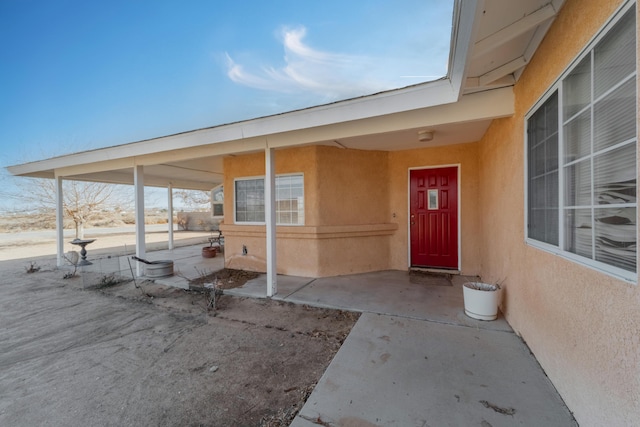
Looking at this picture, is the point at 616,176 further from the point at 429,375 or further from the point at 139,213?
the point at 139,213

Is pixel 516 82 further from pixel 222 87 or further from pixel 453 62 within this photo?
pixel 222 87

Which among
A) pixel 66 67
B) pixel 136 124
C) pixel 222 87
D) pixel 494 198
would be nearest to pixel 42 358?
pixel 494 198

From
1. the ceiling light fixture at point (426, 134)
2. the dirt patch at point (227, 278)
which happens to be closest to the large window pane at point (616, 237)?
the ceiling light fixture at point (426, 134)

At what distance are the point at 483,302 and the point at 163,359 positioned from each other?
3.81m

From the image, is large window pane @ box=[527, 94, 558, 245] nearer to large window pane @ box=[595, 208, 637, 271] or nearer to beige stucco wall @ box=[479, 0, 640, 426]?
beige stucco wall @ box=[479, 0, 640, 426]

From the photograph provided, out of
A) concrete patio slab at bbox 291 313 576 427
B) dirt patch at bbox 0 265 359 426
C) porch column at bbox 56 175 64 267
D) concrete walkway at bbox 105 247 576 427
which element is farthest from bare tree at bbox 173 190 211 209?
concrete patio slab at bbox 291 313 576 427

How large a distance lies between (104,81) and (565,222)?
18.6 meters

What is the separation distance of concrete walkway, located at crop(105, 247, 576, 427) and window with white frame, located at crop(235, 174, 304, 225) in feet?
7.59

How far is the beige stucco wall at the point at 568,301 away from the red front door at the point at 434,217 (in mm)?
1946

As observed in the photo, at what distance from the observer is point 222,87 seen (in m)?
13.5

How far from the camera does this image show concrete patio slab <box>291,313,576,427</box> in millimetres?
1795

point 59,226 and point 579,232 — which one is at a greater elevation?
point 579,232

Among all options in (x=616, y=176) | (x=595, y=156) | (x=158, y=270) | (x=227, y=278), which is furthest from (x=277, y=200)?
(x=616, y=176)

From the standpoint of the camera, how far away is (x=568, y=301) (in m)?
1.80
